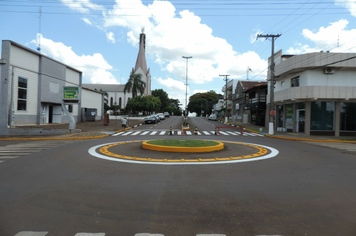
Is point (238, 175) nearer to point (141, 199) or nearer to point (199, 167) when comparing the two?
point (199, 167)

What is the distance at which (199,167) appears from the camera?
8.11m

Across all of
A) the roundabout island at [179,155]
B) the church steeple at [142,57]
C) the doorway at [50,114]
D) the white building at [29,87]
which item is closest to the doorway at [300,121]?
the roundabout island at [179,155]

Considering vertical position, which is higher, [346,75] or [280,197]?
[346,75]

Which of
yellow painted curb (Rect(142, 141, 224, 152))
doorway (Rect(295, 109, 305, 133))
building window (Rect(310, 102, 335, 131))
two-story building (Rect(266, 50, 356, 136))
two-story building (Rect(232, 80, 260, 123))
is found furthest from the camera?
two-story building (Rect(232, 80, 260, 123))

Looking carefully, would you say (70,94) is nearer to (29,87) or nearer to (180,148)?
(29,87)

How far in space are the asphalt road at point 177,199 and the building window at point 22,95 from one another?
18.7 meters

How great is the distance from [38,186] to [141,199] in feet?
9.68

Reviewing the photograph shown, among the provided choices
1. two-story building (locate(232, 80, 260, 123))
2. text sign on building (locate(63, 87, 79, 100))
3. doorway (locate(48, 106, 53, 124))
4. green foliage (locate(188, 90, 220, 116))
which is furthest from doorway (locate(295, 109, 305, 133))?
green foliage (locate(188, 90, 220, 116))

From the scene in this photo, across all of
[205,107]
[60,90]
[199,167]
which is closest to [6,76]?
[60,90]

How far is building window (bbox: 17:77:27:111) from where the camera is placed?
77.2 ft

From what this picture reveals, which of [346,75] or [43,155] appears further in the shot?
[346,75]

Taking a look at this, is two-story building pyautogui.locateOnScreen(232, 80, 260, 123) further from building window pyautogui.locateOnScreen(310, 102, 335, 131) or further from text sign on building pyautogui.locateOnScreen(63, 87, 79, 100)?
text sign on building pyautogui.locateOnScreen(63, 87, 79, 100)

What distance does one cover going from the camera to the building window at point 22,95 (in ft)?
77.2

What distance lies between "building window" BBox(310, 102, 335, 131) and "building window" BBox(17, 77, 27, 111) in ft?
99.7
